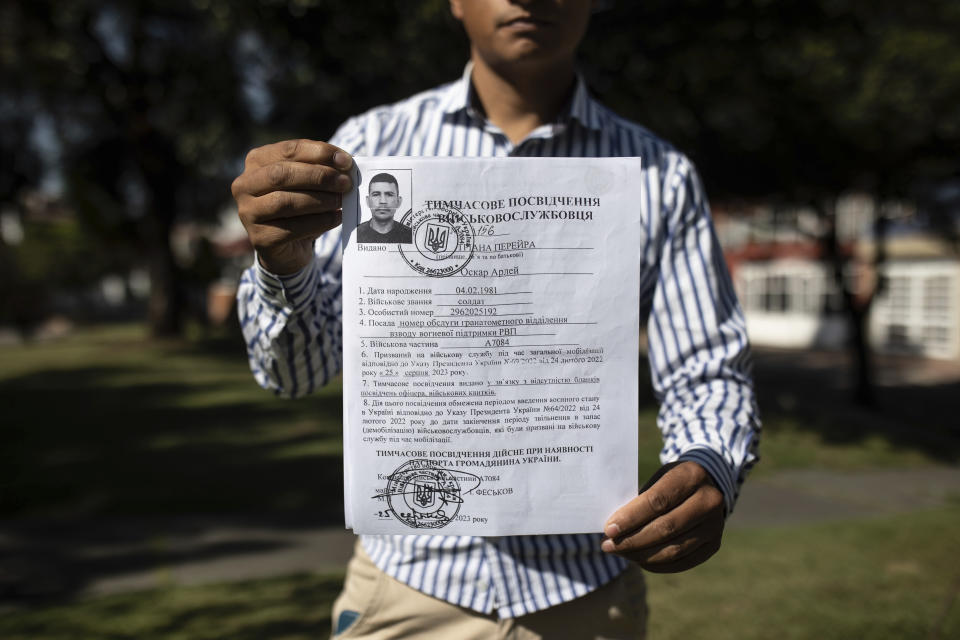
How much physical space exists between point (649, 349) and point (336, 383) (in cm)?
1346

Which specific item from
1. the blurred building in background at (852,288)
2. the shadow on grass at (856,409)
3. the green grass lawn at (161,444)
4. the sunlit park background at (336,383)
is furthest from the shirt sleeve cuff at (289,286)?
the blurred building in background at (852,288)

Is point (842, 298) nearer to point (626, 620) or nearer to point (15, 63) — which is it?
point (626, 620)

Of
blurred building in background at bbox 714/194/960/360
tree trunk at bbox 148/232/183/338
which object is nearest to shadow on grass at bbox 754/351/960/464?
blurred building in background at bbox 714/194/960/360

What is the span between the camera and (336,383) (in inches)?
574

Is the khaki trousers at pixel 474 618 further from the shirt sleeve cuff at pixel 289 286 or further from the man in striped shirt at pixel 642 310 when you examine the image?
the shirt sleeve cuff at pixel 289 286

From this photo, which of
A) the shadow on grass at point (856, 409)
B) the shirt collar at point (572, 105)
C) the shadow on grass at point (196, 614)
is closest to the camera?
the shirt collar at point (572, 105)

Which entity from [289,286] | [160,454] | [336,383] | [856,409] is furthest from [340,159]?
[336,383]

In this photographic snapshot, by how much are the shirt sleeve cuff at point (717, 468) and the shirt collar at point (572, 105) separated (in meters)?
0.68

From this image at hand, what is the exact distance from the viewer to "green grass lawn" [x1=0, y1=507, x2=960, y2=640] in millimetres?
4016

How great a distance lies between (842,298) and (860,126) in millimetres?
2747

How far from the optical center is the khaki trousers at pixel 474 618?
144 centimetres

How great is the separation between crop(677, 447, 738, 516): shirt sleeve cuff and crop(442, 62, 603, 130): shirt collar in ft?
2.23

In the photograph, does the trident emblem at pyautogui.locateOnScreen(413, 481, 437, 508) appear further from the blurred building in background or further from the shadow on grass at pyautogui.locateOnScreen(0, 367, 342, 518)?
the blurred building in background

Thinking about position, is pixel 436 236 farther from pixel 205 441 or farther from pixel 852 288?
pixel 852 288
